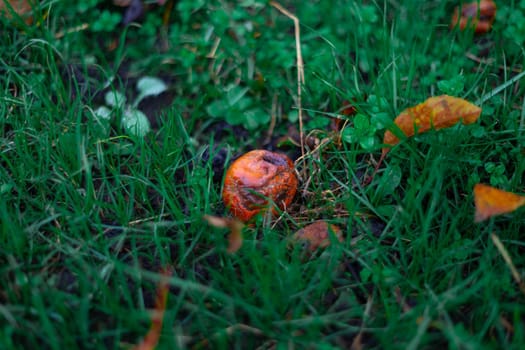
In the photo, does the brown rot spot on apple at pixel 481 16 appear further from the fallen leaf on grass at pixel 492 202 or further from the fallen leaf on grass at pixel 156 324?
the fallen leaf on grass at pixel 156 324

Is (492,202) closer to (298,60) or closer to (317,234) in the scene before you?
(317,234)

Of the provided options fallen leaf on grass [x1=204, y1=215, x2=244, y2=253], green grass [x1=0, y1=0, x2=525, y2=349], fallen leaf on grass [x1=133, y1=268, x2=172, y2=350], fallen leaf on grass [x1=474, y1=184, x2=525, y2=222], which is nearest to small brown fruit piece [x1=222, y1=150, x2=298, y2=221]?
green grass [x1=0, y1=0, x2=525, y2=349]

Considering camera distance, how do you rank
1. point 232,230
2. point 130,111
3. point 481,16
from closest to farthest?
point 232,230 < point 130,111 < point 481,16

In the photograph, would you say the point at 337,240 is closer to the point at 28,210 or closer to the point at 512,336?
the point at 512,336

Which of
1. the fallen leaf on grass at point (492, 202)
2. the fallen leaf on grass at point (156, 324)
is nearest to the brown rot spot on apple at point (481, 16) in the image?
the fallen leaf on grass at point (492, 202)

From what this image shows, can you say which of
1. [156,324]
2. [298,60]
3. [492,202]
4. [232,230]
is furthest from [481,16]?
[156,324]

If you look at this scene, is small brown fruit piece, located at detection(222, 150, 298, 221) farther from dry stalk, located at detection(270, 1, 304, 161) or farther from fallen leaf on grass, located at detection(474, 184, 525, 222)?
fallen leaf on grass, located at detection(474, 184, 525, 222)
